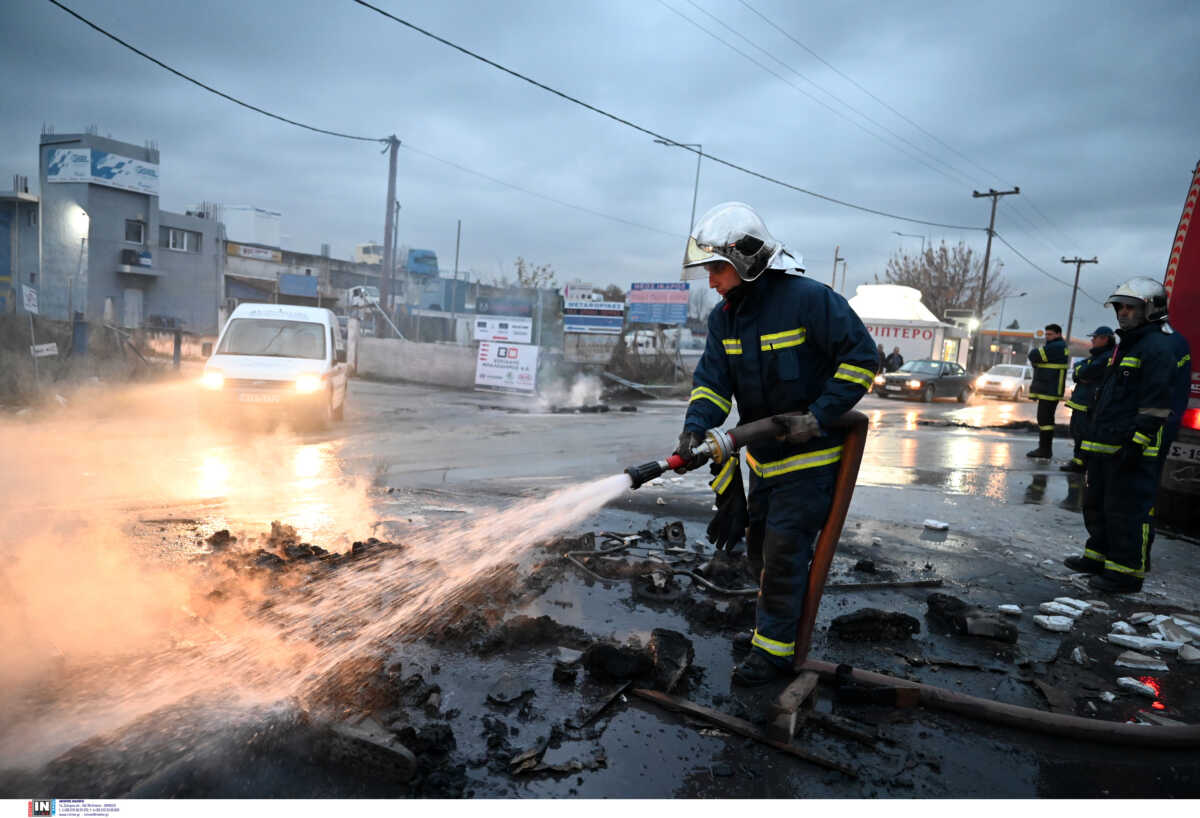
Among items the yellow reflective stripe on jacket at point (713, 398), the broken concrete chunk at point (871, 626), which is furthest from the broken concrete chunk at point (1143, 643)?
the yellow reflective stripe on jacket at point (713, 398)

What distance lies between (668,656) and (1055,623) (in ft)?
8.16

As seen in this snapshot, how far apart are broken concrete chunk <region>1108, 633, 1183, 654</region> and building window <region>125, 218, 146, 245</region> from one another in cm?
4448

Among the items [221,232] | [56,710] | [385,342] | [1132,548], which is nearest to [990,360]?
[385,342]

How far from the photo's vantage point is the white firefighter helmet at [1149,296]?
16.7ft

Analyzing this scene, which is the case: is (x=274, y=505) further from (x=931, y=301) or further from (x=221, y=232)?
(x=931, y=301)

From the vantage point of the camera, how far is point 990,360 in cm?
6088

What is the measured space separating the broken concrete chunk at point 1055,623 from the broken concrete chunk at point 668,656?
2.24 m

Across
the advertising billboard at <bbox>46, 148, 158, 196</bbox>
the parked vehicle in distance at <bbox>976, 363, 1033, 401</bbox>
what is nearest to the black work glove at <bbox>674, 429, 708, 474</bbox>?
the parked vehicle in distance at <bbox>976, 363, 1033, 401</bbox>

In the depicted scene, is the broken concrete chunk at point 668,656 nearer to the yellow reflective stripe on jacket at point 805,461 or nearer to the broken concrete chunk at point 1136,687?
the yellow reflective stripe on jacket at point 805,461

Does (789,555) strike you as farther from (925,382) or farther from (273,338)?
(925,382)

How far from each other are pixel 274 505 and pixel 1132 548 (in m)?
6.64

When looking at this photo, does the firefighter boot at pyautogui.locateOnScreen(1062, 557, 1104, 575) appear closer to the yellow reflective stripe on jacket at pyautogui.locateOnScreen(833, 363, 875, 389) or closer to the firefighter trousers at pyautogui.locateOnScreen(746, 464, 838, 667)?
the firefighter trousers at pyautogui.locateOnScreen(746, 464, 838, 667)

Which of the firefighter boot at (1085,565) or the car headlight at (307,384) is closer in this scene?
the firefighter boot at (1085,565)

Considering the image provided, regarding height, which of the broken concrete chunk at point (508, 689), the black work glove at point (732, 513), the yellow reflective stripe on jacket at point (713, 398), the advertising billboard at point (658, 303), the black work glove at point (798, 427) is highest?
the advertising billboard at point (658, 303)
